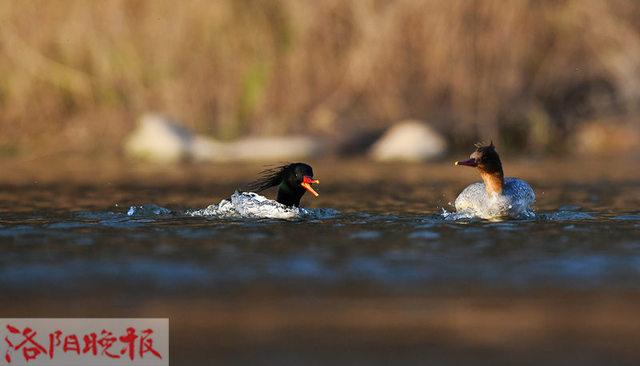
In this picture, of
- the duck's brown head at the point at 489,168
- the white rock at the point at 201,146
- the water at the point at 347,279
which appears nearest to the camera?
the water at the point at 347,279

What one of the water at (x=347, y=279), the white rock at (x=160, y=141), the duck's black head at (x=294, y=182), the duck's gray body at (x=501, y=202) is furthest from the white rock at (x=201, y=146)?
the duck's gray body at (x=501, y=202)

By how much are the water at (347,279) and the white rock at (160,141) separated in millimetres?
6809

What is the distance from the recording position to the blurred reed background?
621 inches

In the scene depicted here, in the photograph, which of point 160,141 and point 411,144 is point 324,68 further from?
point 160,141

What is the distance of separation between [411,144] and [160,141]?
4162 mm

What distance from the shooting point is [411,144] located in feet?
48.3

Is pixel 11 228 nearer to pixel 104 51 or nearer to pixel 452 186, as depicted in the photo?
pixel 452 186

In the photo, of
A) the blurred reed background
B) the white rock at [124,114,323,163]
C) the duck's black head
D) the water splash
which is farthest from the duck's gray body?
the blurred reed background

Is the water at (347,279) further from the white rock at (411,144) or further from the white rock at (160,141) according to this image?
the white rock at (160,141)

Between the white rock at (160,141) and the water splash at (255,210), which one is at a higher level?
the white rock at (160,141)

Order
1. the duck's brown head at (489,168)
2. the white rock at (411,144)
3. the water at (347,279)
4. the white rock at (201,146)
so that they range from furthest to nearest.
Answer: the white rock at (201,146) < the white rock at (411,144) < the duck's brown head at (489,168) < the water at (347,279)

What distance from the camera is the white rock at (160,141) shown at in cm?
1527

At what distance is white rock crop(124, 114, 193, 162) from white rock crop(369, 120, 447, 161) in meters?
3.30

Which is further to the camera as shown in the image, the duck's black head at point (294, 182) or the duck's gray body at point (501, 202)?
the duck's black head at point (294, 182)
